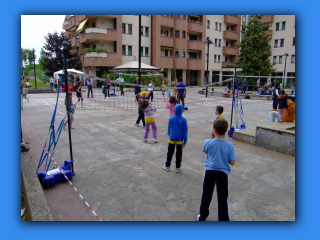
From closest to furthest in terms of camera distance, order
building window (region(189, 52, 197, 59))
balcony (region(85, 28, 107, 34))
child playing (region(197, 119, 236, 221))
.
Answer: child playing (region(197, 119, 236, 221))
balcony (region(85, 28, 107, 34))
building window (region(189, 52, 197, 59))

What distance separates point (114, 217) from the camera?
3.65m

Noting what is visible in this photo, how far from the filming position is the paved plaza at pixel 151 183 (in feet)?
12.5

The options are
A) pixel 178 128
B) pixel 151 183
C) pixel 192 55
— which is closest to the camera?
pixel 151 183

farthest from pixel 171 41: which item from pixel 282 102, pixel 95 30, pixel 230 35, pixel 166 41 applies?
pixel 282 102

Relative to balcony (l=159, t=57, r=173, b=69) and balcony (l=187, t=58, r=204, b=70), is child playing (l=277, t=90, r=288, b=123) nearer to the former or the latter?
balcony (l=159, t=57, r=173, b=69)

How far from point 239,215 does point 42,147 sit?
5689 mm

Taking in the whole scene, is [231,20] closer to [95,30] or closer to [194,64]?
[194,64]

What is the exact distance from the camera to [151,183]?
4797 mm

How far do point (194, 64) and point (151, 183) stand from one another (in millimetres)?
39263

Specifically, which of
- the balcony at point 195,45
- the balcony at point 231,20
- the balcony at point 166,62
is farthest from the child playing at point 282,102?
the balcony at point 231,20

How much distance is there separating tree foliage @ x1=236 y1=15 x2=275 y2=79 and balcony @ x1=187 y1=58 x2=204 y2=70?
1106cm

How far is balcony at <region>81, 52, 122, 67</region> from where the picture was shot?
109ft

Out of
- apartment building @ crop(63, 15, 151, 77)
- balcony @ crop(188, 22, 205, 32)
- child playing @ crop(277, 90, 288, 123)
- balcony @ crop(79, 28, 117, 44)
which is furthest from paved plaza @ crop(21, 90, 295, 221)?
balcony @ crop(188, 22, 205, 32)

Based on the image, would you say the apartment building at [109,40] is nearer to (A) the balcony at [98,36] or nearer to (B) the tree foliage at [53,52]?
(A) the balcony at [98,36]
